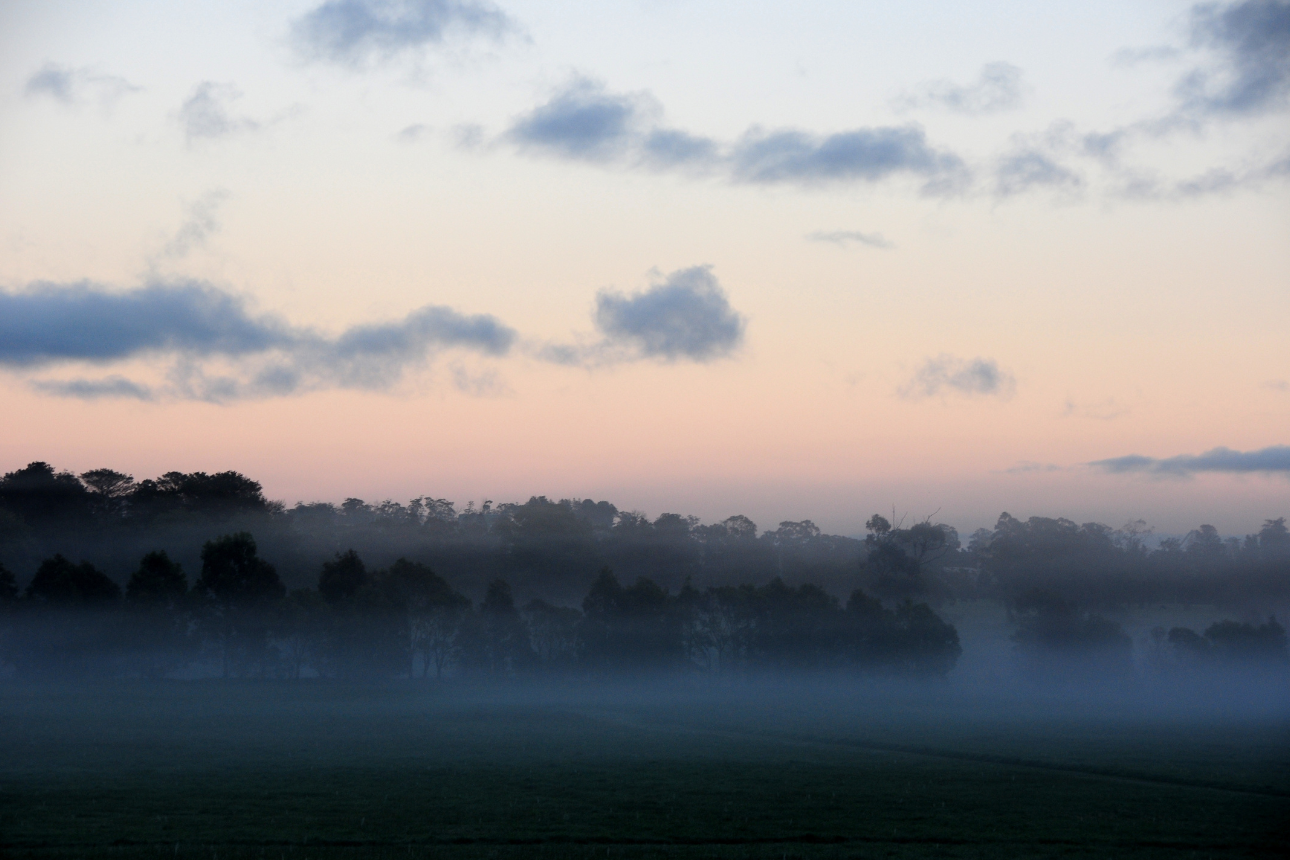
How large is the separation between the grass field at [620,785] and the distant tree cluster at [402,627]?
24471mm

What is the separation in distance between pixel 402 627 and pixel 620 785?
269 feet

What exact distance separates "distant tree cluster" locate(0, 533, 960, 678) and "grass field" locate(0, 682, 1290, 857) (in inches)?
963

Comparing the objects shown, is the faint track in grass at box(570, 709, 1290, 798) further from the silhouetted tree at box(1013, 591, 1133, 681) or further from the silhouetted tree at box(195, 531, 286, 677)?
the silhouetted tree at box(1013, 591, 1133, 681)

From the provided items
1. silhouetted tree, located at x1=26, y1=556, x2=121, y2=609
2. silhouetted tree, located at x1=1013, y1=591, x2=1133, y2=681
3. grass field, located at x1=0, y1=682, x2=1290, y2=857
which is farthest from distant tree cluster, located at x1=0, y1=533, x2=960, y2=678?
grass field, located at x1=0, y1=682, x2=1290, y2=857

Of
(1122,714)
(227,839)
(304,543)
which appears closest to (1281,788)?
(227,839)

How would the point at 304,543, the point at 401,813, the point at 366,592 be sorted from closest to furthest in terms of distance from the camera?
the point at 401,813
the point at 366,592
the point at 304,543

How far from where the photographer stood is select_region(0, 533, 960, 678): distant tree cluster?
103625 mm

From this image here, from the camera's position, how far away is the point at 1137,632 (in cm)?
18088

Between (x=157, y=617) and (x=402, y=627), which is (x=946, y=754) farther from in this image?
(x=157, y=617)

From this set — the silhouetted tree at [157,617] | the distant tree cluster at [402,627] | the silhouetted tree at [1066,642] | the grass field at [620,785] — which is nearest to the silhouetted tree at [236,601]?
the distant tree cluster at [402,627]

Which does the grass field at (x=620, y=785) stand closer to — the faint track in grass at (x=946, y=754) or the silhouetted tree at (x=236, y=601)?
the faint track in grass at (x=946, y=754)

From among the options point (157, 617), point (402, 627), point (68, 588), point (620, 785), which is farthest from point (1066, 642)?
point (68, 588)

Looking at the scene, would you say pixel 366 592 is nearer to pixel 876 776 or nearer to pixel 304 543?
pixel 304 543

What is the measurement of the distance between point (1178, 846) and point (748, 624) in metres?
99.3
